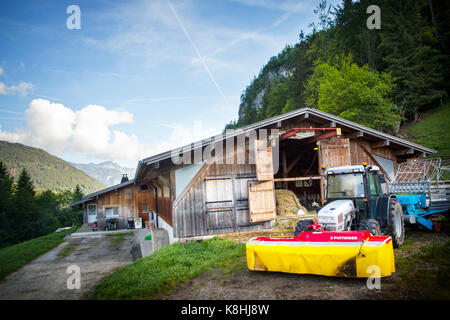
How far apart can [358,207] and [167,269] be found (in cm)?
476

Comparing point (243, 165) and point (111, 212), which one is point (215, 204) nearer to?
point (243, 165)

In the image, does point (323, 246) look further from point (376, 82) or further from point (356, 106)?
point (376, 82)

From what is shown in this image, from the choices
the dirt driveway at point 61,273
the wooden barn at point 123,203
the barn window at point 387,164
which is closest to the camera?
the dirt driveway at point 61,273

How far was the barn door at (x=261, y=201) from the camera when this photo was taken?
408 inches

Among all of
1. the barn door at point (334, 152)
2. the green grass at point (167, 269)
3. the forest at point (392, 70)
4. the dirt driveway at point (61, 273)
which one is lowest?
the dirt driveway at point (61, 273)

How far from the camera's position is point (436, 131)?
21.0 meters

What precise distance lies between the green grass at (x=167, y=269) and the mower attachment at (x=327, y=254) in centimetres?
161

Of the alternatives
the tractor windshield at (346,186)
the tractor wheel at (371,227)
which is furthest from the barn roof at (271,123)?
the tractor wheel at (371,227)

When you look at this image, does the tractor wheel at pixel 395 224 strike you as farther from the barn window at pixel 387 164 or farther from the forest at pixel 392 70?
the forest at pixel 392 70

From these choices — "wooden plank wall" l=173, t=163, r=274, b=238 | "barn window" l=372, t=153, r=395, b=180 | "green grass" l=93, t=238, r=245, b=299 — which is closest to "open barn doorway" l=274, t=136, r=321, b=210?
"barn window" l=372, t=153, r=395, b=180

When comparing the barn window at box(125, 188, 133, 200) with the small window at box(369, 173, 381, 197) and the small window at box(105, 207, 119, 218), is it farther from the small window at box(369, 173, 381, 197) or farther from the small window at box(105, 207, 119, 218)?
the small window at box(369, 173, 381, 197)

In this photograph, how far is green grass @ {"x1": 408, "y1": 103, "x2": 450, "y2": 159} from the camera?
61.7 feet
